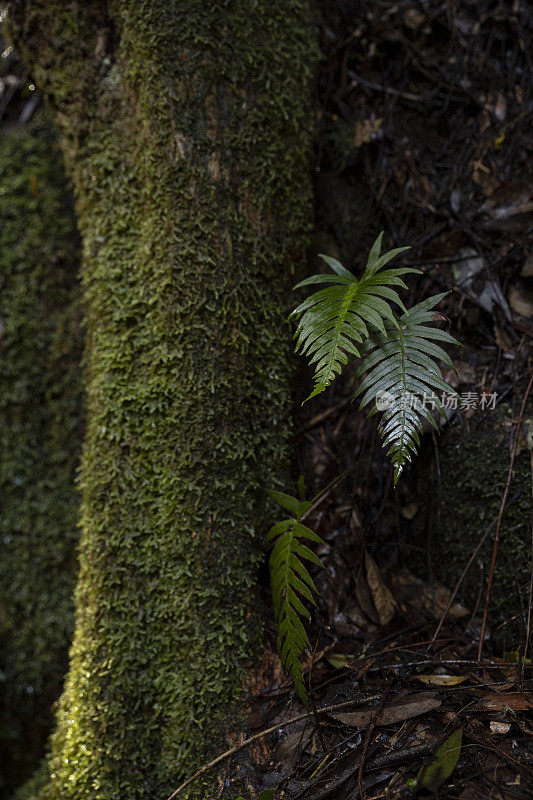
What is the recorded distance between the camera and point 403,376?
1766 mm

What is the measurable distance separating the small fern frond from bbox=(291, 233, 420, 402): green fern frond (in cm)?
56

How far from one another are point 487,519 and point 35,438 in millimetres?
2746

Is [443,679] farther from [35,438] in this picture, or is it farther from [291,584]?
[35,438]

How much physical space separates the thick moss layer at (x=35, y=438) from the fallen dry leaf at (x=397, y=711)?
2.10 metres

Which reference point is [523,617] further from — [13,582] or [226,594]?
[13,582]

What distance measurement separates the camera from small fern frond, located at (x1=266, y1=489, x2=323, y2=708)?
177cm

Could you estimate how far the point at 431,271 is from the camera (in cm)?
251

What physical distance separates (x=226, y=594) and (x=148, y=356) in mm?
1021

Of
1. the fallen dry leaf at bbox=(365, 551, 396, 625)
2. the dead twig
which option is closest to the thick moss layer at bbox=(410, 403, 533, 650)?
the fallen dry leaf at bbox=(365, 551, 396, 625)

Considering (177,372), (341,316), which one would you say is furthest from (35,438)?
(341,316)

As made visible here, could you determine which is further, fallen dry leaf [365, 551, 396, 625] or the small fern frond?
fallen dry leaf [365, 551, 396, 625]

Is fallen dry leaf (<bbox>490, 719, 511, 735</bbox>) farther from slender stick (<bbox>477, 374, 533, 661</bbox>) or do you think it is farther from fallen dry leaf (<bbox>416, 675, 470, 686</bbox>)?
slender stick (<bbox>477, 374, 533, 661</bbox>)

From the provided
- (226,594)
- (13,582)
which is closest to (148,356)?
(226,594)

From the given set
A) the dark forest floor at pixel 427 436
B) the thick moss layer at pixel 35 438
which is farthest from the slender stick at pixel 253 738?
the thick moss layer at pixel 35 438
